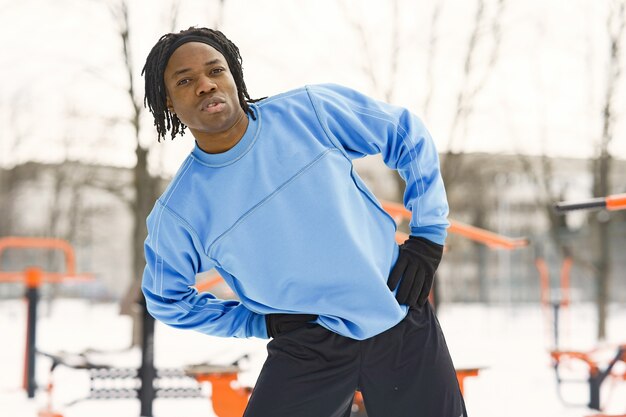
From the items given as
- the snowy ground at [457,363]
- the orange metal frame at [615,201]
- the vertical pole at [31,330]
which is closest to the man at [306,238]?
the orange metal frame at [615,201]

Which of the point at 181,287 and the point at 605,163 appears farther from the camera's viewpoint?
the point at 605,163

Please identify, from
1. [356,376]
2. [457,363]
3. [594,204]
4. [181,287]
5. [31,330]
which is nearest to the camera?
[356,376]

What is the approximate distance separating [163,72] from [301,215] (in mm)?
529

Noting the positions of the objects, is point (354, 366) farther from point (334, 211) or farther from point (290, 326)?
point (334, 211)

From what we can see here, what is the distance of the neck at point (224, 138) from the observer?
186 cm

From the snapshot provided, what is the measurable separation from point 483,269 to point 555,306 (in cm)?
1119

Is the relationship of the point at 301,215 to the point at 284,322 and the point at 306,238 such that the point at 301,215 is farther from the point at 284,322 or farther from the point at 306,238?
the point at 284,322

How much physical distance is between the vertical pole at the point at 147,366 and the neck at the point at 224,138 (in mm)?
3355

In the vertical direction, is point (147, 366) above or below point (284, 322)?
below

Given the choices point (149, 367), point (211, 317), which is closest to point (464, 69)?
point (149, 367)

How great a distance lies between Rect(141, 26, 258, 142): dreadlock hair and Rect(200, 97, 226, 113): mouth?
0.38ft

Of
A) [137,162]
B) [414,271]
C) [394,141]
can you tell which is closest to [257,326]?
[414,271]

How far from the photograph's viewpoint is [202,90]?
5.99 ft

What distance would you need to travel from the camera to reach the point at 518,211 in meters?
34.3
